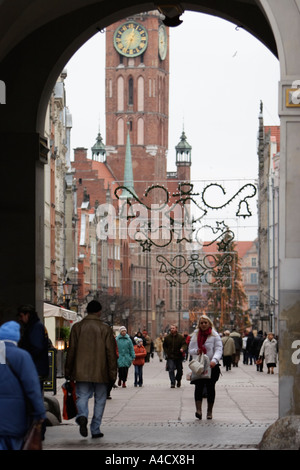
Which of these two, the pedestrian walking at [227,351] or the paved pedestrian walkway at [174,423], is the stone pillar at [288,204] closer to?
the paved pedestrian walkway at [174,423]

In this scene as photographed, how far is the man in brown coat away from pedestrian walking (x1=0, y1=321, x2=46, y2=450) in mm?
5616

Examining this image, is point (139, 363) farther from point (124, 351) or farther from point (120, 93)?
point (120, 93)

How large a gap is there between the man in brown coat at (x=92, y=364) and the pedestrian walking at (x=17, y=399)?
18.4 feet

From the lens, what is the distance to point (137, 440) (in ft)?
45.5

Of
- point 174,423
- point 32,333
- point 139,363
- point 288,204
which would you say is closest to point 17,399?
point 32,333

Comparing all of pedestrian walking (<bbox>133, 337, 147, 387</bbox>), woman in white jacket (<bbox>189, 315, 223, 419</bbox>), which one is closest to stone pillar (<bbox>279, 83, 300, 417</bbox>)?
woman in white jacket (<bbox>189, 315, 223, 419</bbox>)

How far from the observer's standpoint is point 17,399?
867 cm

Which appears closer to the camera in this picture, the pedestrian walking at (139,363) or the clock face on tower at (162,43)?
the pedestrian walking at (139,363)

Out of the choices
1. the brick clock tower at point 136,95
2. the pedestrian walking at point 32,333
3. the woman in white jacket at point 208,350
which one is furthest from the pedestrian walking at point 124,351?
the brick clock tower at point 136,95

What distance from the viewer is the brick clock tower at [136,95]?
6058 inches

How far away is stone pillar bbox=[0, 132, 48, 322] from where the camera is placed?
16.9 meters

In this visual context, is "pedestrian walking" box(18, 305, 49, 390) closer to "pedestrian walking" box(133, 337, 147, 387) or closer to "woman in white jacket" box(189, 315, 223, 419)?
"woman in white jacket" box(189, 315, 223, 419)
